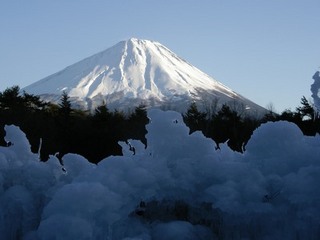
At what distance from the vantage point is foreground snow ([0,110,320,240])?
3.73 m

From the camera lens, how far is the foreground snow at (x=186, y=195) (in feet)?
12.2

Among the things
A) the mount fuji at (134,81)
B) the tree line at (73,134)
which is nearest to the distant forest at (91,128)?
the tree line at (73,134)

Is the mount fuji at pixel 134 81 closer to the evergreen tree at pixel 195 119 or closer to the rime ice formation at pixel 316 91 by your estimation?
the evergreen tree at pixel 195 119

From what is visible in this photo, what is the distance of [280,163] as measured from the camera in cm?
423

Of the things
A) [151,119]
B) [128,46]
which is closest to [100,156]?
[151,119]

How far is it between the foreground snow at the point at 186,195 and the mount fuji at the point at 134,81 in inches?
4003

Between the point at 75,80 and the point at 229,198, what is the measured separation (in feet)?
383

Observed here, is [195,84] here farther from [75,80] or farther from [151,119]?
[151,119]

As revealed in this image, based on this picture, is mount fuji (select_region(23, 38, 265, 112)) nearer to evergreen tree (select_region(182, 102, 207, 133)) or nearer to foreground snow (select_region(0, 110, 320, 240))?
evergreen tree (select_region(182, 102, 207, 133))

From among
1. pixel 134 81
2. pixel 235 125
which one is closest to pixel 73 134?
pixel 235 125

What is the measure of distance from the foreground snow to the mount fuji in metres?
102

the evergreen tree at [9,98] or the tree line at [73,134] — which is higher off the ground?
the evergreen tree at [9,98]

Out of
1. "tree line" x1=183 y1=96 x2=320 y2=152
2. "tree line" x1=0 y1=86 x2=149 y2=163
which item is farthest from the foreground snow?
"tree line" x1=183 y1=96 x2=320 y2=152

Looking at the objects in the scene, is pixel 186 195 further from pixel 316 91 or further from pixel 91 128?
pixel 91 128
